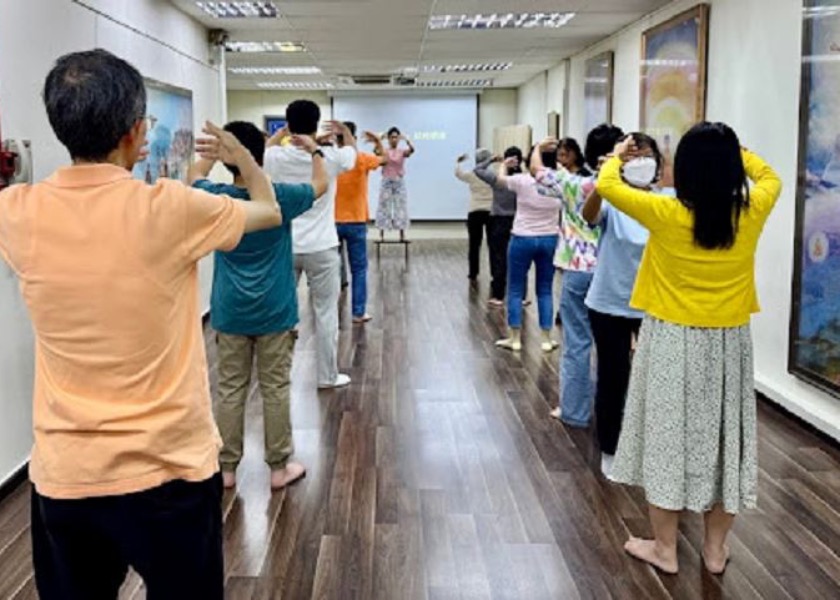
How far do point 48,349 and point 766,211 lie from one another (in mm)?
2127

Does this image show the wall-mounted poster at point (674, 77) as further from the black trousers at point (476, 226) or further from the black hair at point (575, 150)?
the black trousers at point (476, 226)

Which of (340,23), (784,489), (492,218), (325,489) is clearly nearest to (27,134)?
(325,489)

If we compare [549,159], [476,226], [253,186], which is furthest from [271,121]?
[253,186]

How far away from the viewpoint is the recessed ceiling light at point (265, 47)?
30.0 ft

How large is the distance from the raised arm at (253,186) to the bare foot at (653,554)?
1926 mm

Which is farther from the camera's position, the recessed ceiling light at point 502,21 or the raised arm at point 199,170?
the recessed ceiling light at point 502,21

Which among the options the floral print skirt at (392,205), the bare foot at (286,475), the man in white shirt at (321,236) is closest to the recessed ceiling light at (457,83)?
the floral print skirt at (392,205)

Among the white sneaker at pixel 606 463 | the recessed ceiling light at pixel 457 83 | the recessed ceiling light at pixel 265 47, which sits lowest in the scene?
the white sneaker at pixel 606 463

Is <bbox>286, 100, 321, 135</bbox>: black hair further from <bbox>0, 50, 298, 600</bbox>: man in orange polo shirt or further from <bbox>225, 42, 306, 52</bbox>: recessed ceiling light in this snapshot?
<bbox>225, 42, 306, 52</bbox>: recessed ceiling light

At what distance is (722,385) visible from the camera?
275cm

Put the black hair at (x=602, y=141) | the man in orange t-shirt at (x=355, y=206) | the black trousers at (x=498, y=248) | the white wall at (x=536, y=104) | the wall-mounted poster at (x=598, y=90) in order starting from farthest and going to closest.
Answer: the white wall at (x=536, y=104), the wall-mounted poster at (x=598, y=90), the black trousers at (x=498, y=248), the man in orange t-shirt at (x=355, y=206), the black hair at (x=602, y=141)

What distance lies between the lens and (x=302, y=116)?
Result: 12.6ft

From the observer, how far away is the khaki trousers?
137 inches

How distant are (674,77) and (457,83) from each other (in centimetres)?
812
